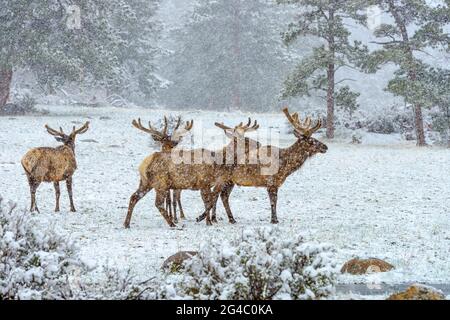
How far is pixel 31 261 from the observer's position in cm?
638

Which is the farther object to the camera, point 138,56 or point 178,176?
point 138,56

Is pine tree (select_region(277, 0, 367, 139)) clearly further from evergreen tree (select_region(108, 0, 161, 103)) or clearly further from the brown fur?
evergreen tree (select_region(108, 0, 161, 103))

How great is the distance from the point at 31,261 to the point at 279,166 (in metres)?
6.32

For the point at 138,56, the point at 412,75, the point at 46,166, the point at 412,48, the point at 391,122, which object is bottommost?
the point at 46,166

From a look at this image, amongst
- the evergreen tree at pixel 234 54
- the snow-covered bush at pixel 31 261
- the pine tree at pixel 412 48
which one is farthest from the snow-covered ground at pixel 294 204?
the evergreen tree at pixel 234 54

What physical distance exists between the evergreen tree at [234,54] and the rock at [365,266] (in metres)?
42.8

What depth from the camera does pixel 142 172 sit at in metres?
11.1

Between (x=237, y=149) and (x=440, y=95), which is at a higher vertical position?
(x=440, y=95)

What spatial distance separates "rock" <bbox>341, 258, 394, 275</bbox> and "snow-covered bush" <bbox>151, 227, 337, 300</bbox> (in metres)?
2.23

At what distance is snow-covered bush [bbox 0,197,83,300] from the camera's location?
586cm

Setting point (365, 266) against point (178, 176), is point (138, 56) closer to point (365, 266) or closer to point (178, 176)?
point (178, 176)

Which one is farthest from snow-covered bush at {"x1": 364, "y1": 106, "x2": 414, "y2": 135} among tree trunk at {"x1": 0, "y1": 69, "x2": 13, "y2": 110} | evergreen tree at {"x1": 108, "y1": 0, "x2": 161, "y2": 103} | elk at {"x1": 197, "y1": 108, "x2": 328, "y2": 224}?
evergreen tree at {"x1": 108, "y1": 0, "x2": 161, "y2": 103}

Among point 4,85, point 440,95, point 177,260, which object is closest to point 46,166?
point 177,260
